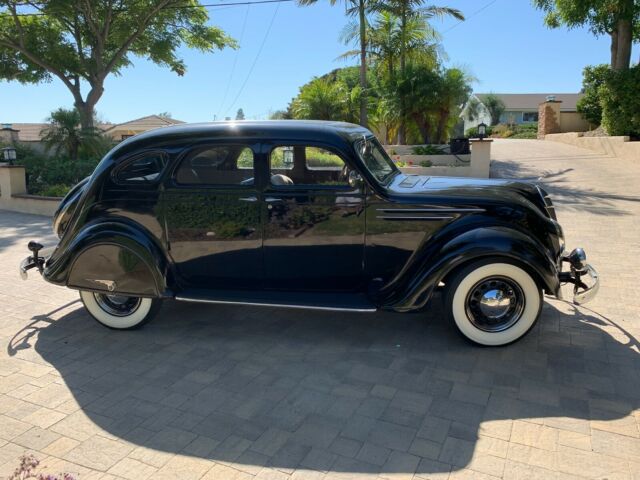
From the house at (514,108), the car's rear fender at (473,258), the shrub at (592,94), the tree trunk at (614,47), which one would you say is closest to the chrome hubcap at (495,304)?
the car's rear fender at (473,258)

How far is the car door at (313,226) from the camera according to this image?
12.8ft

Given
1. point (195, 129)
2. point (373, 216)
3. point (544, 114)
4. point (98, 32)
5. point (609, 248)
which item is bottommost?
point (609, 248)

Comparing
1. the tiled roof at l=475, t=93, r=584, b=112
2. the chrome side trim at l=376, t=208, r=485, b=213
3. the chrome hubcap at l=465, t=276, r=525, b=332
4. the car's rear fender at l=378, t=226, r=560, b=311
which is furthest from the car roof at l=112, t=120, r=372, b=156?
A: the tiled roof at l=475, t=93, r=584, b=112

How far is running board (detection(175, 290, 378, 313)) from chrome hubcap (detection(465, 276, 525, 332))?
2.63ft

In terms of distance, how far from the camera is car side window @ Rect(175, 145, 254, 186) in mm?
4129

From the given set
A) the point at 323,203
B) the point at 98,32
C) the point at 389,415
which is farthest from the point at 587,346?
the point at 98,32

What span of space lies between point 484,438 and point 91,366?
288 centimetres

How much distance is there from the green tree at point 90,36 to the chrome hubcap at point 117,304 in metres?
13.5

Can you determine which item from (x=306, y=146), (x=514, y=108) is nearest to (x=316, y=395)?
(x=306, y=146)

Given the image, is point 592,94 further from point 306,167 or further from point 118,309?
point 118,309

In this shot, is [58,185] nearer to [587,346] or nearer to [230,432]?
[230,432]

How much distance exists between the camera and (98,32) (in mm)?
17078

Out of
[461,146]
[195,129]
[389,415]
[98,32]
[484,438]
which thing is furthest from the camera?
[98,32]

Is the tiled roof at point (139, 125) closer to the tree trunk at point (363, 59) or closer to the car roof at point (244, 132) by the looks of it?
the tree trunk at point (363, 59)
